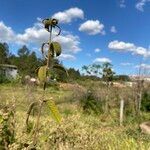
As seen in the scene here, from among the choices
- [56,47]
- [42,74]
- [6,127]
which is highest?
[56,47]

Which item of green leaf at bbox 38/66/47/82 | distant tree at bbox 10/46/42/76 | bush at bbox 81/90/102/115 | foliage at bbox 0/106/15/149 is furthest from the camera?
distant tree at bbox 10/46/42/76

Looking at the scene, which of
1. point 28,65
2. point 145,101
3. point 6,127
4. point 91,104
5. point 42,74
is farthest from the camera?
Answer: point 28,65

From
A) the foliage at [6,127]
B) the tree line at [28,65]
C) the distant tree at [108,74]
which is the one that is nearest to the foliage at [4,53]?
the tree line at [28,65]

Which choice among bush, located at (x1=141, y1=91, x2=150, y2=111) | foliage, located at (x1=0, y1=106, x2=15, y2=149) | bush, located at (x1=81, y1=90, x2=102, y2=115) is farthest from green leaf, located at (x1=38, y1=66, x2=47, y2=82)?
bush, located at (x1=141, y1=91, x2=150, y2=111)

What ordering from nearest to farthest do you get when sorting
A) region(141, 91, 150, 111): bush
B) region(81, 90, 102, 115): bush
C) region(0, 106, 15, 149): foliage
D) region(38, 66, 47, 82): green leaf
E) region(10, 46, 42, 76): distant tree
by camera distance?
region(38, 66, 47, 82): green leaf < region(0, 106, 15, 149): foliage < region(81, 90, 102, 115): bush < region(141, 91, 150, 111): bush < region(10, 46, 42, 76): distant tree

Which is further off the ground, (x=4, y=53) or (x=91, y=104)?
(x=4, y=53)

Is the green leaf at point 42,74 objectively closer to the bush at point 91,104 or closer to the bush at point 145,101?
the bush at point 91,104

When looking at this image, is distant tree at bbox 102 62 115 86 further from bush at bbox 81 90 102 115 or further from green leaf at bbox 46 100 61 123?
green leaf at bbox 46 100 61 123

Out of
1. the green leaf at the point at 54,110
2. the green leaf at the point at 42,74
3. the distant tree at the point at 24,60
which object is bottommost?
the green leaf at the point at 54,110

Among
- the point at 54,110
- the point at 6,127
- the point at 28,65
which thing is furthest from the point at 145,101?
the point at 28,65

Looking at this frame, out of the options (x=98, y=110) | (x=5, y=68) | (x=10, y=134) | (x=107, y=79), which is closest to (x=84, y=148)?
(x=10, y=134)

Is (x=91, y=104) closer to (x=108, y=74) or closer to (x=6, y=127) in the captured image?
(x=108, y=74)

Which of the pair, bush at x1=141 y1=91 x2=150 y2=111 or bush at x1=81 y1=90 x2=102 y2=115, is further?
bush at x1=141 y1=91 x2=150 y2=111

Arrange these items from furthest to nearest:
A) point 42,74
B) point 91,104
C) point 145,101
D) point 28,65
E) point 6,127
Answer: point 28,65
point 145,101
point 91,104
point 6,127
point 42,74
